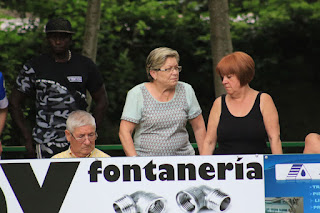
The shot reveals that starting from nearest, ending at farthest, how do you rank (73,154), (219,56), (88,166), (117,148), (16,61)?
(88,166) → (73,154) → (117,148) → (219,56) → (16,61)

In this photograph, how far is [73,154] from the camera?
5250 mm

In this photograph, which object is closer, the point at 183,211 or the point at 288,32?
the point at 183,211

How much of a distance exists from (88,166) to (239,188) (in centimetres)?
97

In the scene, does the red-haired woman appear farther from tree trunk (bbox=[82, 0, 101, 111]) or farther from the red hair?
tree trunk (bbox=[82, 0, 101, 111])

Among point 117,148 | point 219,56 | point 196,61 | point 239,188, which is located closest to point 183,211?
point 239,188

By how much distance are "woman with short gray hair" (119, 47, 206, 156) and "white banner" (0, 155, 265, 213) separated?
813mm

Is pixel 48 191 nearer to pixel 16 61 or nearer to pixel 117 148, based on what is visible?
pixel 117 148

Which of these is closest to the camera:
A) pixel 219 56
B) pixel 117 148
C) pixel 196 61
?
pixel 117 148

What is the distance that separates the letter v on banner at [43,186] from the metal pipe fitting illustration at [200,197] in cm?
70

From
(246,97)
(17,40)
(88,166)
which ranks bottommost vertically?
(88,166)

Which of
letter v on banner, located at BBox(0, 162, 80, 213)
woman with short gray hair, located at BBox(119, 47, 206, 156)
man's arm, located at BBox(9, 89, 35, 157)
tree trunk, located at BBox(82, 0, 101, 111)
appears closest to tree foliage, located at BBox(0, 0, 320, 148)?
tree trunk, located at BBox(82, 0, 101, 111)

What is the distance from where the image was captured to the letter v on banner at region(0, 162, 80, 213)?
4625 millimetres

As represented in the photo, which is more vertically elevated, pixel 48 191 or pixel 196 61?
pixel 196 61

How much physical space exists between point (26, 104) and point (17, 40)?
1.00 meters
